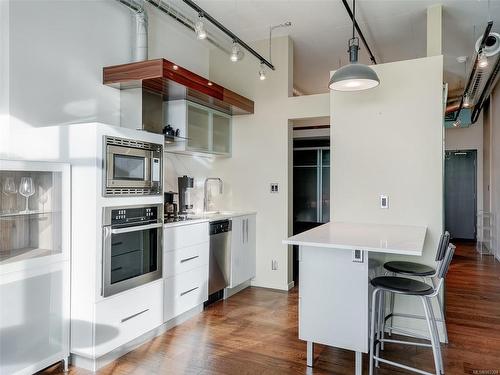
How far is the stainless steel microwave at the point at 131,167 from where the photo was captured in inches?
101

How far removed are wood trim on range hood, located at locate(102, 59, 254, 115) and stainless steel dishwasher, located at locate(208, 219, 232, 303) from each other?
1.35m

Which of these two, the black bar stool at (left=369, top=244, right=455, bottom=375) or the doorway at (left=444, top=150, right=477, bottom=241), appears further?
the doorway at (left=444, top=150, right=477, bottom=241)

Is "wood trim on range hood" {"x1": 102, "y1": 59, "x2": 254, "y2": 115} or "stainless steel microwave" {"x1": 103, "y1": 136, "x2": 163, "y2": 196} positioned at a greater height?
"wood trim on range hood" {"x1": 102, "y1": 59, "x2": 254, "y2": 115}

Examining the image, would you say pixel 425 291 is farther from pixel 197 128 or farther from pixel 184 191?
pixel 197 128

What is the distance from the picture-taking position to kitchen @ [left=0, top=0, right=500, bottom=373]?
251 centimetres

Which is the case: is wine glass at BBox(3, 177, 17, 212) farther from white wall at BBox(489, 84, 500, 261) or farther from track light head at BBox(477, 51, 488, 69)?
white wall at BBox(489, 84, 500, 261)

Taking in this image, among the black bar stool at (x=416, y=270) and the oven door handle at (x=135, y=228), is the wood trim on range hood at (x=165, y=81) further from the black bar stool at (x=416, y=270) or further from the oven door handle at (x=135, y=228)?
the black bar stool at (x=416, y=270)

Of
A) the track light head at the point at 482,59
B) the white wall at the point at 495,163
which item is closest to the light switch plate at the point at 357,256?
the track light head at the point at 482,59

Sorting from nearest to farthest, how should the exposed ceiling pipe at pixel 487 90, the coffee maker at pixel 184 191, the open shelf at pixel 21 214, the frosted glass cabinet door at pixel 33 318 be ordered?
the frosted glass cabinet door at pixel 33 318 < the open shelf at pixel 21 214 < the coffee maker at pixel 184 191 < the exposed ceiling pipe at pixel 487 90

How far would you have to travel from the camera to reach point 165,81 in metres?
3.24

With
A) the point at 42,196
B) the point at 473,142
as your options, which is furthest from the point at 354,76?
the point at 473,142

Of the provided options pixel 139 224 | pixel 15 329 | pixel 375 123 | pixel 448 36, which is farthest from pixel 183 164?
pixel 448 36

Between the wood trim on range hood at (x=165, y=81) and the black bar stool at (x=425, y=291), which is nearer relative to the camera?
the black bar stool at (x=425, y=291)

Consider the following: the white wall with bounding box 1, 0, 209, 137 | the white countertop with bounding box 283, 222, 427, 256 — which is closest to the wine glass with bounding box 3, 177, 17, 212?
the white wall with bounding box 1, 0, 209, 137
